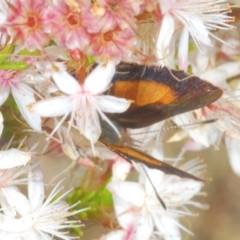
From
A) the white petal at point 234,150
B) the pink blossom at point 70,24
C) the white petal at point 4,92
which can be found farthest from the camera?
the white petal at point 234,150

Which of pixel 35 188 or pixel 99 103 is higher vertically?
pixel 99 103

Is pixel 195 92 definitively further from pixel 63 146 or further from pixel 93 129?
pixel 63 146

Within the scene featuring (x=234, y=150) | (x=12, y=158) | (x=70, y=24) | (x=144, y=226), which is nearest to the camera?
(x=70, y=24)

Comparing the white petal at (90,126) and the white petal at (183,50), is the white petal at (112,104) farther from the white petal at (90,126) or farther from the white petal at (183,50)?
the white petal at (183,50)

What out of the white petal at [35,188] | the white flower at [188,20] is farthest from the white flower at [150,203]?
the white flower at [188,20]

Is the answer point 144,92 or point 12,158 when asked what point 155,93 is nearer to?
point 144,92

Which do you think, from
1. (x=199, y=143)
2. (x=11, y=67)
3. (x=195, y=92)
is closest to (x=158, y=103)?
(x=195, y=92)

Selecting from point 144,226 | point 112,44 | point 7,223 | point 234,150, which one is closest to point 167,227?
point 144,226

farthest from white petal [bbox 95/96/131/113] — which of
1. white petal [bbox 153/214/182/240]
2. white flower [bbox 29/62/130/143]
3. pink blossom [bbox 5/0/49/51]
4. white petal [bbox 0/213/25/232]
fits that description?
white petal [bbox 153/214/182/240]
